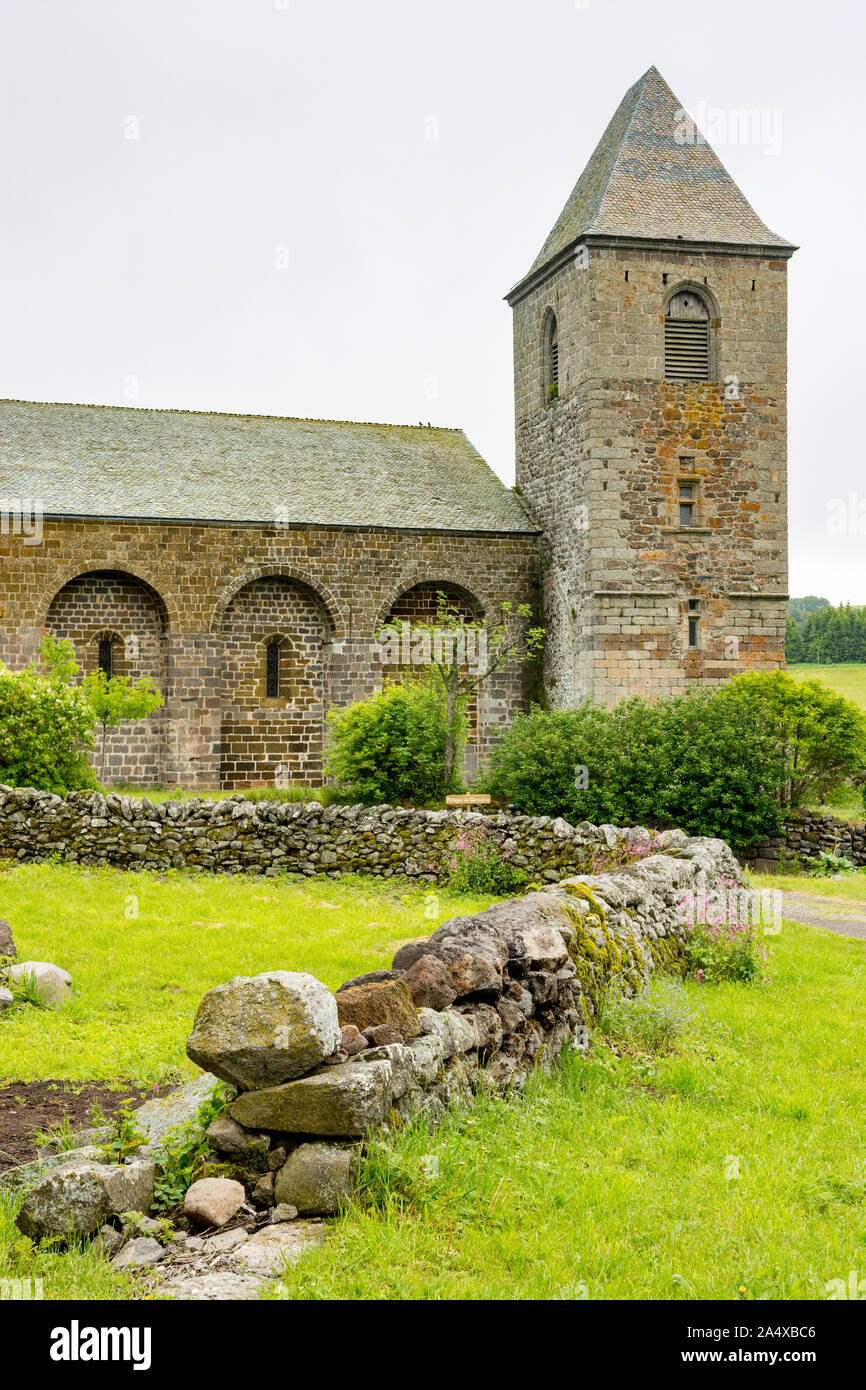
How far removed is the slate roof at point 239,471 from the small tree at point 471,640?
211cm

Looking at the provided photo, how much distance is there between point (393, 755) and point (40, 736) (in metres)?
5.62

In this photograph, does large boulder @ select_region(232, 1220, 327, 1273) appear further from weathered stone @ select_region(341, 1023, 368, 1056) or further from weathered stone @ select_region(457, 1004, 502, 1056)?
weathered stone @ select_region(457, 1004, 502, 1056)

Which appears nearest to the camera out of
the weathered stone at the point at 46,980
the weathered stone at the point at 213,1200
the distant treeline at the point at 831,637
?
the weathered stone at the point at 213,1200

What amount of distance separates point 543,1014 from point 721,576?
67.6 feet

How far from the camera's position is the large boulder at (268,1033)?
4.92 m

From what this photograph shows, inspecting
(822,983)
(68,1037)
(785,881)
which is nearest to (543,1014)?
(68,1037)

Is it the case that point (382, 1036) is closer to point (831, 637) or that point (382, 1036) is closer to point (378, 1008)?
point (378, 1008)

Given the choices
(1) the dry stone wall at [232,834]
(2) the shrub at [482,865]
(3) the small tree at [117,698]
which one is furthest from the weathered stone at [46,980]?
(3) the small tree at [117,698]

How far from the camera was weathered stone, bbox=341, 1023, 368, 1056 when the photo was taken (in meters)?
5.32

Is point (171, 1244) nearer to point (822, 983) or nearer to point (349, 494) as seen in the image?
point (822, 983)

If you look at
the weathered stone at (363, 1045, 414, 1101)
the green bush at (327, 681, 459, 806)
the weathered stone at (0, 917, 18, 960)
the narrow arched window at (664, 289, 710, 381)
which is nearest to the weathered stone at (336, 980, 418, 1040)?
the weathered stone at (363, 1045, 414, 1101)

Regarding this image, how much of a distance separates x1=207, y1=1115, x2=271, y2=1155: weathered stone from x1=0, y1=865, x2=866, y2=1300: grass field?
18.6 inches

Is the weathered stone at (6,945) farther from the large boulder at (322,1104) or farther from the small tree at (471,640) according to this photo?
the small tree at (471,640)
